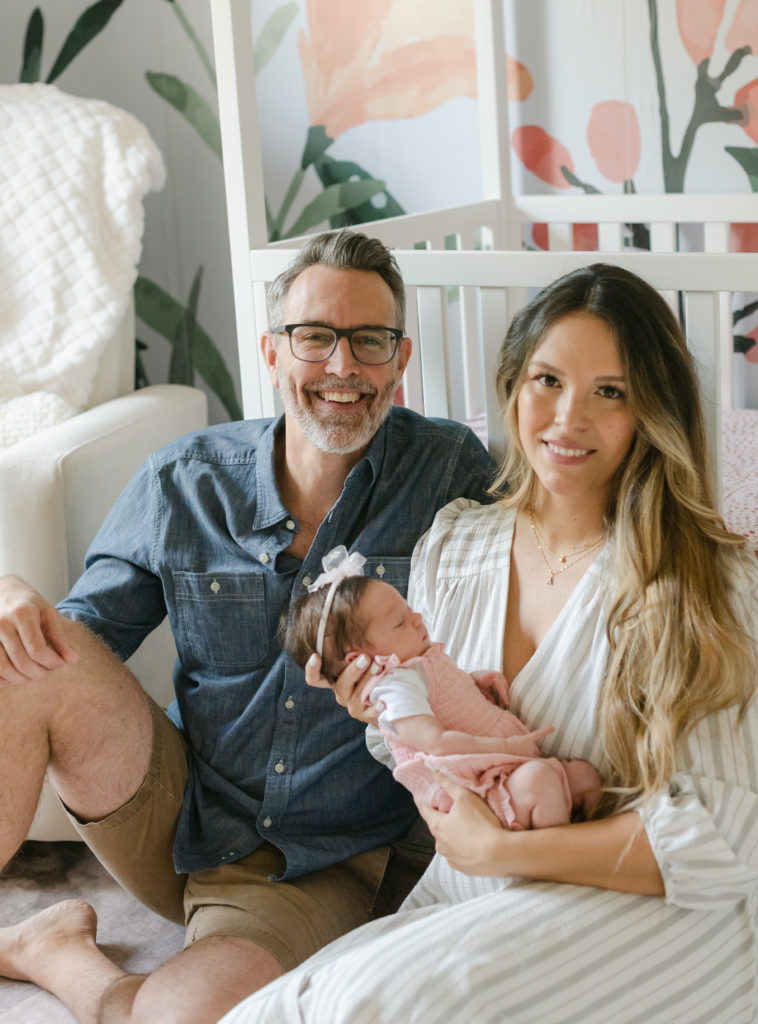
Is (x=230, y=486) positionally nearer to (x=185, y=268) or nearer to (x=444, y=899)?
(x=444, y=899)

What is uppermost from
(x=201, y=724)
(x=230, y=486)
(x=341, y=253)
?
(x=341, y=253)

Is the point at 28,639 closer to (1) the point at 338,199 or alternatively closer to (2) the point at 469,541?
(2) the point at 469,541

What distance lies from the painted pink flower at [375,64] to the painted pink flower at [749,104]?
2.10ft

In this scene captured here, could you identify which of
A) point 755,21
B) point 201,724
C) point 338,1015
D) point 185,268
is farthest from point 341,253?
point 185,268

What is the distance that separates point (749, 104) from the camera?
2.40 meters

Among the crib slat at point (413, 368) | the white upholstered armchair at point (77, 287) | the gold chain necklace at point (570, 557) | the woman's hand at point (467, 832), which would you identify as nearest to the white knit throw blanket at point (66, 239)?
Answer: the white upholstered armchair at point (77, 287)

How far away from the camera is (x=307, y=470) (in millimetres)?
1618

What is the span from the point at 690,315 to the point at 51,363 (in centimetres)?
134

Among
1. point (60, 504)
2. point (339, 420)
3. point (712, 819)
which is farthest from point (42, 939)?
point (712, 819)

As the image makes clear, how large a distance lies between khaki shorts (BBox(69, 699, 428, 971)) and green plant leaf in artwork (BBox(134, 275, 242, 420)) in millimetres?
1553

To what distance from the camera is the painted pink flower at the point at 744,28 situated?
235 cm

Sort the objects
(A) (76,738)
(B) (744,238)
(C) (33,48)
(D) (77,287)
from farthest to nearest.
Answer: (C) (33,48) < (B) (744,238) < (D) (77,287) < (A) (76,738)

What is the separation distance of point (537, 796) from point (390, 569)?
1.43 feet

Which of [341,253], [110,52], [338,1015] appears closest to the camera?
[338,1015]
